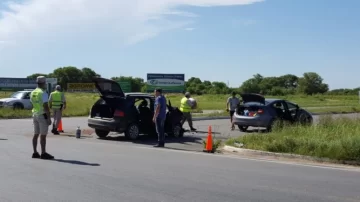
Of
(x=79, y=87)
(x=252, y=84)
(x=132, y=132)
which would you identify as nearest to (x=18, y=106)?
(x=132, y=132)

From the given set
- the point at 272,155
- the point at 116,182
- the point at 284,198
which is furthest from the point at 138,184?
the point at 272,155

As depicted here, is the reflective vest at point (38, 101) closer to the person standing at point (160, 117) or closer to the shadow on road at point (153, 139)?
the person standing at point (160, 117)

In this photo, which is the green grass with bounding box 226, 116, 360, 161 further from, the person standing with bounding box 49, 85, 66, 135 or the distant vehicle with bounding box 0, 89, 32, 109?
the distant vehicle with bounding box 0, 89, 32, 109

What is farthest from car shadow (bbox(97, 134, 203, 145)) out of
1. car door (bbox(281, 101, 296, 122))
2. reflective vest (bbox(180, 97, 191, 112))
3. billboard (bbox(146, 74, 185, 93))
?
billboard (bbox(146, 74, 185, 93))

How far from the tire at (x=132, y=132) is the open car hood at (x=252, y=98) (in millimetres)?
5344

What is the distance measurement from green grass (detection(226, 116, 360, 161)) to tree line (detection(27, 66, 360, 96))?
281 ft

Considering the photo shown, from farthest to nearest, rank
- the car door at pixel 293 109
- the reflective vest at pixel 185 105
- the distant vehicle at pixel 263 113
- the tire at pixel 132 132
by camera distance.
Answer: the car door at pixel 293 109, the reflective vest at pixel 185 105, the distant vehicle at pixel 263 113, the tire at pixel 132 132

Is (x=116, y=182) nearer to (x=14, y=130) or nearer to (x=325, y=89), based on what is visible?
(x=14, y=130)

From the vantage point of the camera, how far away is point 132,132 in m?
16.8

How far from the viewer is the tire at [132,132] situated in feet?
54.7

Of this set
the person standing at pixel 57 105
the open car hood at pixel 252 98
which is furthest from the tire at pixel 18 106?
the open car hood at pixel 252 98

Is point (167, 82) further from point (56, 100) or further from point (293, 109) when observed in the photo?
point (56, 100)

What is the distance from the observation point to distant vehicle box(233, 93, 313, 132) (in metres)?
20.0

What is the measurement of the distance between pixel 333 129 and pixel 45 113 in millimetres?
8546
